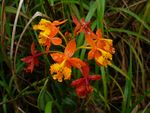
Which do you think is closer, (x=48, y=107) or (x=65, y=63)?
(x=65, y=63)

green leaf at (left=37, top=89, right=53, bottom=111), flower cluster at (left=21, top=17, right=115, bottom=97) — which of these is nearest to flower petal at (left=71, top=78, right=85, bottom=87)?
flower cluster at (left=21, top=17, right=115, bottom=97)

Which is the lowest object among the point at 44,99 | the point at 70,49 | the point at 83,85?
the point at 44,99

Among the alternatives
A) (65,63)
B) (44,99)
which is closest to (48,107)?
(44,99)

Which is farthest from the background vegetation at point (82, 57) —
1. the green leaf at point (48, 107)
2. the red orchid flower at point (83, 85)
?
the red orchid flower at point (83, 85)

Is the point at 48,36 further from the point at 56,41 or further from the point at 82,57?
the point at 82,57

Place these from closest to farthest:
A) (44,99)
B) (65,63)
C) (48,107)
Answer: (65,63) < (48,107) < (44,99)

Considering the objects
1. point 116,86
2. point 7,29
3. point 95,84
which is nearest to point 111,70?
point 116,86
